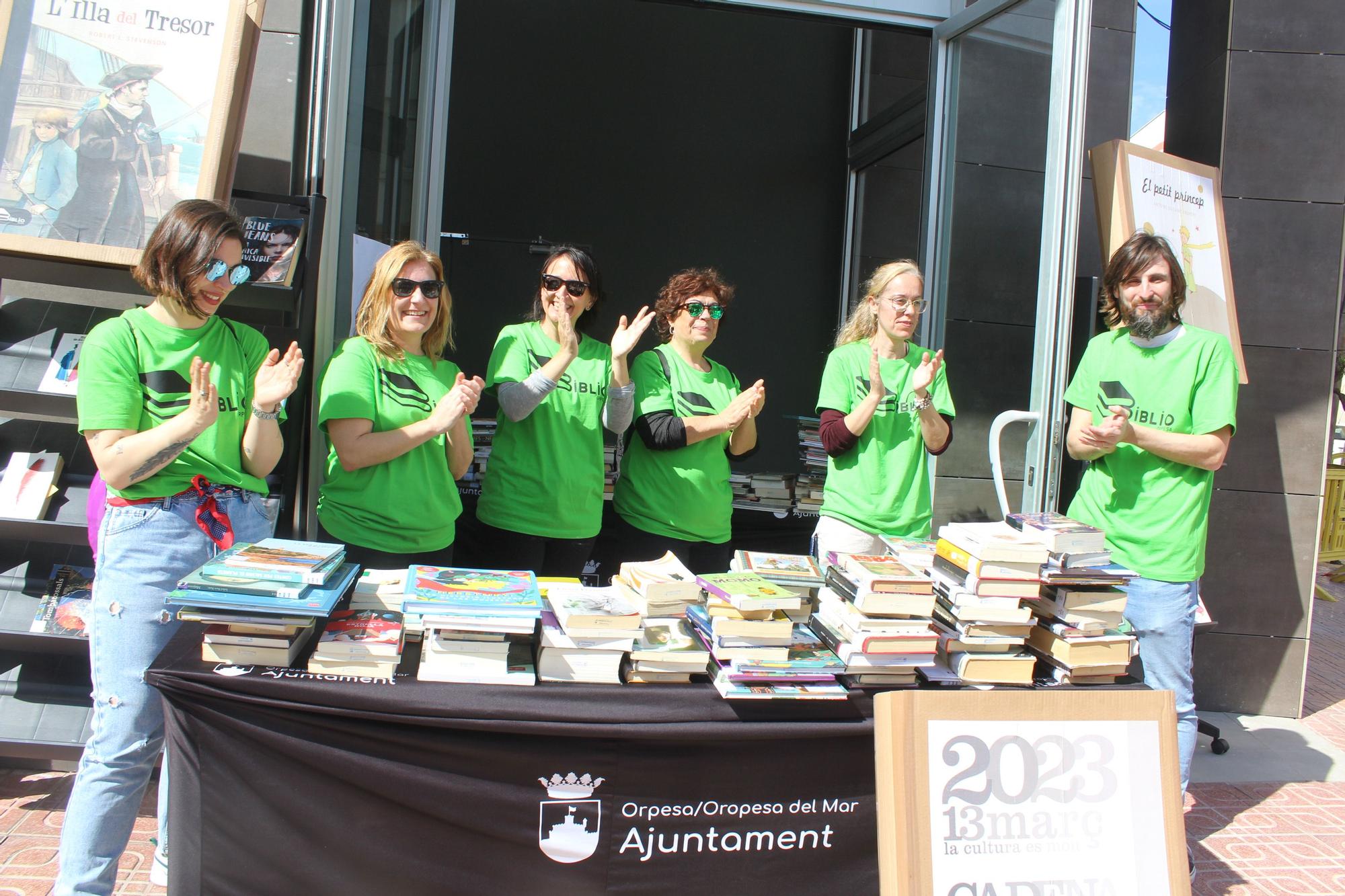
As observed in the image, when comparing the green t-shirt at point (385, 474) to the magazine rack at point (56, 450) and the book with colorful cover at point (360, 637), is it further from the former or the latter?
the book with colorful cover at point (360, 637)

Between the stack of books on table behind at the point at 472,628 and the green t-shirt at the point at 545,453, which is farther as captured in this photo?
the green t-shirt at the point at 545,453

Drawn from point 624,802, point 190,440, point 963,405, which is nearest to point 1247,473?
point 963,405

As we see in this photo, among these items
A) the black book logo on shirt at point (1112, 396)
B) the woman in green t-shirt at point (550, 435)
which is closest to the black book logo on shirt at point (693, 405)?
the woman in green t-shirt at point (550, 435)

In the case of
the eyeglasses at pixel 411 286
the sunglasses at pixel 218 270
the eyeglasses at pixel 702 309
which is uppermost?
the eyeglasses at pixel 702 309

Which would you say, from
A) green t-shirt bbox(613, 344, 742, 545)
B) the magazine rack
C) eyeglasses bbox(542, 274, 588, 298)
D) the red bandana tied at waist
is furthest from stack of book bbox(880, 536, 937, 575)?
the magazine rack

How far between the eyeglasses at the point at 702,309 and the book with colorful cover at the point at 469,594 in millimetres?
1262

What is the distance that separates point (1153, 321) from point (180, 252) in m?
2.65

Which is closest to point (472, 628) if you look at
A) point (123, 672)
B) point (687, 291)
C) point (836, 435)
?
point (123, 672)

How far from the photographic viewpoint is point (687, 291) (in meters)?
3.16

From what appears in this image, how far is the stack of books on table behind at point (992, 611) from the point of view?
83.7 inches

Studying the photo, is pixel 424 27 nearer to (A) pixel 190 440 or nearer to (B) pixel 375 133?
(B) pixel 375 133

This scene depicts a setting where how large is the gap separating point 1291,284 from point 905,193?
2282 mm

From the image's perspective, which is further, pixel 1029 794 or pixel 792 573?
pixel 792 573

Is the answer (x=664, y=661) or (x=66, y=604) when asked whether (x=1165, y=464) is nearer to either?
(x=664, y=661)
